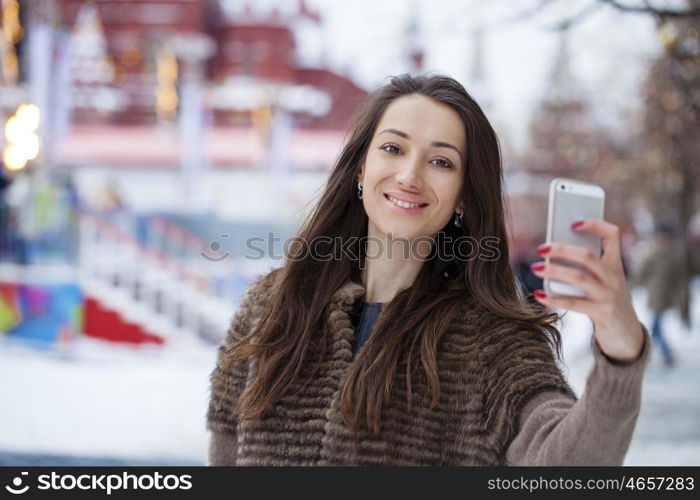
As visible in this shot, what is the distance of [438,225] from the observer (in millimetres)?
1219

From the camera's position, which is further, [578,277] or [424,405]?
[424,405]

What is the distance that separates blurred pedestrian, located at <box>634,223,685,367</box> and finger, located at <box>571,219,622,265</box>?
3500 millimetres

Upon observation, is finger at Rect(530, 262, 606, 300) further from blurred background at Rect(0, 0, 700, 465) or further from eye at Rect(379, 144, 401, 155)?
blurred background at Rect(0, 0, 700, 465)

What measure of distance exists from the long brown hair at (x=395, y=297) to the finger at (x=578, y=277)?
0.28 meters

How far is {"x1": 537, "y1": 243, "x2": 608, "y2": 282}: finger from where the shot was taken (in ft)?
2.65

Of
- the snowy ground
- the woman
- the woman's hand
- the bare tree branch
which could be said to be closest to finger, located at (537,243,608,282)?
the woman's hand

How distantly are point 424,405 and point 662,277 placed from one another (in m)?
3.34

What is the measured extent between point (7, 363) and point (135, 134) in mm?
1561

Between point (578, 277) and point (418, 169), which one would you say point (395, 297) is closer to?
point (418, 169)

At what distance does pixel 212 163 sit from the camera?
439 cm

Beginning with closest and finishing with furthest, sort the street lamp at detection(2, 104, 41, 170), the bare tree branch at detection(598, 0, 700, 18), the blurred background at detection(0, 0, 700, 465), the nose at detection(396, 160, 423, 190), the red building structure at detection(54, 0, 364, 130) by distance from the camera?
the nose at detection(396, 160, 423, 190) → the bare tree branch at detection(598, 0, 700, 18) → the street lamp at detection(2, 104, 41, 170) → the blurred background at detection(0, 0, 700, 465) → the red building structure at detection(54, 0, 364, 130)

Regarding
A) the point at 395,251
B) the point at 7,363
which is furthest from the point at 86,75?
the point at 395,251

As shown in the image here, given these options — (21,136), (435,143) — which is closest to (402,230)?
(435,143)
